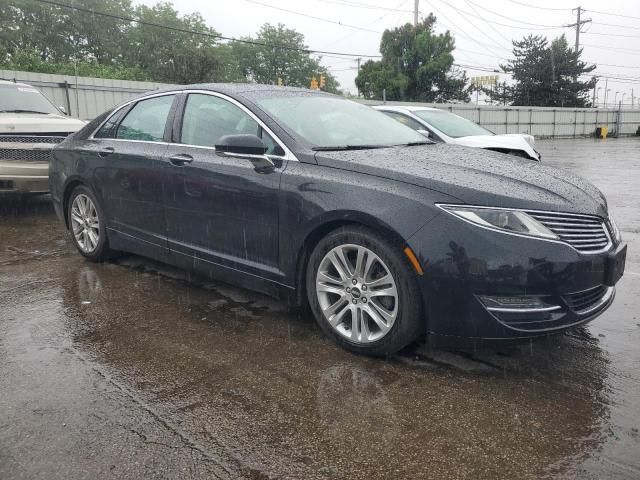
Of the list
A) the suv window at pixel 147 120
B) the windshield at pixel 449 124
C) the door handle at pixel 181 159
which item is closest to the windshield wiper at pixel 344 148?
the door handle at pixel 181 159

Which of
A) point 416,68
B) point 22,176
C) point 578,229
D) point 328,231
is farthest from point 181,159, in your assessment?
point 416,68

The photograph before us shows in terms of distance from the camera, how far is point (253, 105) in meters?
3.86

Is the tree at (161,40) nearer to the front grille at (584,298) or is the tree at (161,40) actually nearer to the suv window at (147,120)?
the suv window at (147,120)

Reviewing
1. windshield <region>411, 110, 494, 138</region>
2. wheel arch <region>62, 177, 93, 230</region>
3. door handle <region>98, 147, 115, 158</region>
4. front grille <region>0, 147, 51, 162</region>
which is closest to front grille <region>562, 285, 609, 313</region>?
door handle <region>98, 147, 115, 158</region>

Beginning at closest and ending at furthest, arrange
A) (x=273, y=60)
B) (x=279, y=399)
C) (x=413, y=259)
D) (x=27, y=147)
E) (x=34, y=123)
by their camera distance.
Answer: (x=279, y=399)
(x=413, y=259)
(x=27, y=147)
(x=34, y=123)
(x=273, y=60)

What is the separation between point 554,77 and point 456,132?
5540 centimetres

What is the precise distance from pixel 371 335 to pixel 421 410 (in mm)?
625

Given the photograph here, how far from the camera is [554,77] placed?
188ft

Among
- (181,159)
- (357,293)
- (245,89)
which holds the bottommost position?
(357,293)

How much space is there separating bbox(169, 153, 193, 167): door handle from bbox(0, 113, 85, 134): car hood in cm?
431

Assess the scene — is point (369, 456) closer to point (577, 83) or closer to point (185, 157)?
point (185, 157)

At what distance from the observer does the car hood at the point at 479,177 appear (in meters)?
2.93

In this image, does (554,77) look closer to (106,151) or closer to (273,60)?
(273,60)

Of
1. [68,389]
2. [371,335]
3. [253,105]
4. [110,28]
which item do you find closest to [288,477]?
[371,335]
